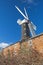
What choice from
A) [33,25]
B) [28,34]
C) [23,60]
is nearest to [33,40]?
[23,60]

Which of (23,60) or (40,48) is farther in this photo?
(40,48)

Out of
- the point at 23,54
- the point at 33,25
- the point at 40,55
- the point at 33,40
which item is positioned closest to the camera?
the point at 23,54

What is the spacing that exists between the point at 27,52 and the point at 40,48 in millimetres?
2965

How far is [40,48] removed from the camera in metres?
22.8

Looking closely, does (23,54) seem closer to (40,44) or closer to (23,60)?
(23,60)

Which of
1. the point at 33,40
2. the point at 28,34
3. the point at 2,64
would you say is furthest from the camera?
the point at 28,34

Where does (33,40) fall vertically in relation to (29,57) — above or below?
above

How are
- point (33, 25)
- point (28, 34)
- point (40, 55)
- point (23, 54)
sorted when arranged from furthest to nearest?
point (33, 25) < point (28, 34) < point (40, 55) < point (23, 54)

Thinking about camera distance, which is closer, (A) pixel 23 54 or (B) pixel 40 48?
(A) pixel 23 54

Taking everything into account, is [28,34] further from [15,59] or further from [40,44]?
[15,59]

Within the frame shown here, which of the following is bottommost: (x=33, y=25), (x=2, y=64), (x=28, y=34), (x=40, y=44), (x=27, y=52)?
(x=2, y=64)

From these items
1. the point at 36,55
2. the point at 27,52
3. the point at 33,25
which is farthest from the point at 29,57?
the point at 33,25

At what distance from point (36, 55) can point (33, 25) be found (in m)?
26.1

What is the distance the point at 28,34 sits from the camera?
42344mm
